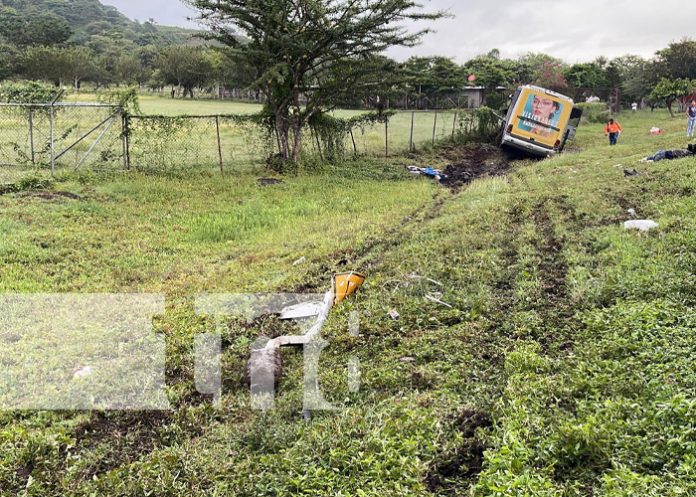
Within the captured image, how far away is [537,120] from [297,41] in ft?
28.1

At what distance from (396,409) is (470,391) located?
528mm

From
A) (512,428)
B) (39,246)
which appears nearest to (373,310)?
(512,428)

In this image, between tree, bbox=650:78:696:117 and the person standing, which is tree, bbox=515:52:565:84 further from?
the person standing

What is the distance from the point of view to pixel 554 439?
2748 mm

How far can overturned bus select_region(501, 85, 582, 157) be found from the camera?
16.5 meters

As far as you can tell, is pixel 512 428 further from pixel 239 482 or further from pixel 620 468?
pixel 239 482

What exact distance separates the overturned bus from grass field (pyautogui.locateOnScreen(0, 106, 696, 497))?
885 cm

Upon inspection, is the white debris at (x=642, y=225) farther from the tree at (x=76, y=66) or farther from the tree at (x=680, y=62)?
the tree at (x=76, y=66)

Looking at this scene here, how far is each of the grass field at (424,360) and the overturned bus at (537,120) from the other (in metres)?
8.85

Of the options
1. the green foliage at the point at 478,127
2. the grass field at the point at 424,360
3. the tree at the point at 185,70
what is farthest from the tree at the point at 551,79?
the grass field at the point at 424,360

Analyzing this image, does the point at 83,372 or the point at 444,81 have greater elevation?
the point at 444,81

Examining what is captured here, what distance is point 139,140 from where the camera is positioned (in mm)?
11852

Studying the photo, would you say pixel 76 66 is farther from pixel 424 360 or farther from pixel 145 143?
pixel 424 360

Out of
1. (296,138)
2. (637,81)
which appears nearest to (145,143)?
(296,138)
